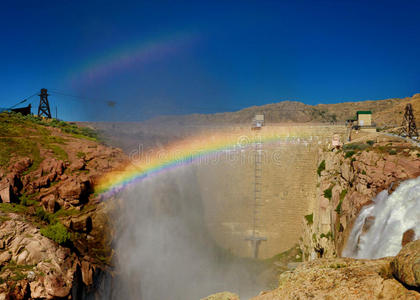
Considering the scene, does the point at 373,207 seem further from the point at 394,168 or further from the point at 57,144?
the point at 57,144

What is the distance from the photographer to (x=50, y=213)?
31.8 ft

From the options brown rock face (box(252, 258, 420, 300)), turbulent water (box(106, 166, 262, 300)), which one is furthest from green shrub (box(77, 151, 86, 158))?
brown rock face (box(252, 258, 420, 300))

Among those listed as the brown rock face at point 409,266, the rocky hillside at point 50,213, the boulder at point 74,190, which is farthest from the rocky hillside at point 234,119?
the brown rock face at point 409,266

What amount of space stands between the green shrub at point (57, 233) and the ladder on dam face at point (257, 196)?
15767mm

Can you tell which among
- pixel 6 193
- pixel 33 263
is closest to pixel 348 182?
pixel 33 263

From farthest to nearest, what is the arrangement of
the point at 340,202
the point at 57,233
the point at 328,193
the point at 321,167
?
1. the point at 321,167
2. the point at 328,193
3. the point at 340,202
4. the point at 57,233

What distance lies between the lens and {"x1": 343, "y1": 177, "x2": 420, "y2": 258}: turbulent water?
9.67 meters

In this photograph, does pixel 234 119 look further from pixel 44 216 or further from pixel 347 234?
pixel 44 216

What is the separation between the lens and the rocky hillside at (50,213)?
727 centimetres

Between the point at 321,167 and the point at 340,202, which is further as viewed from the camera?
the point at 321,167

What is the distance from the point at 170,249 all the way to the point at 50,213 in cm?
854

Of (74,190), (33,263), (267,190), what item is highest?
(74,190)

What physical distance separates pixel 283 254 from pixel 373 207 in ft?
36.7

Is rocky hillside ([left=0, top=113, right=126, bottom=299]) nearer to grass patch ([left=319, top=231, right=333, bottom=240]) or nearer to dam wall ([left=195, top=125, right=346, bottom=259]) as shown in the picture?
dam wall ([left=195, top=125, right=346, bottom=259])
